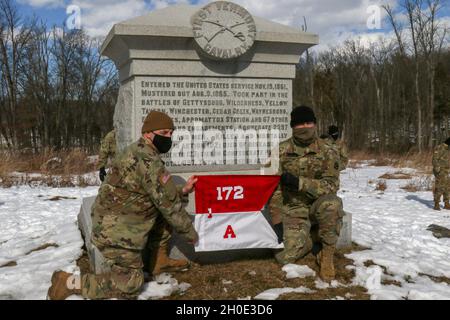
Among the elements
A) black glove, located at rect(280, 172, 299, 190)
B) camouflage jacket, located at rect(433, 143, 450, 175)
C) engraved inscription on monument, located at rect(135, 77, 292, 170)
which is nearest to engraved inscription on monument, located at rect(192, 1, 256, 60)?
engraved inscription on monument, located at rect(135, 77, 292, 170)

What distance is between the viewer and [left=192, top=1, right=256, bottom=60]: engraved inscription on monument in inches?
177

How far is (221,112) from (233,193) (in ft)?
3.93

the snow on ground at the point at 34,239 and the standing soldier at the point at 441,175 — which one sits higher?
the standing soldier at the point at 441,175

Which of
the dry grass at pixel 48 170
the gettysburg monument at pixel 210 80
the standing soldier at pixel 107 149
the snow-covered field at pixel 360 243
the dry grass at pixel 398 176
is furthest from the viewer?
the dry grass at pixel 398 176

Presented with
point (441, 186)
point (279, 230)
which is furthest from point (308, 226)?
point (441, 186)

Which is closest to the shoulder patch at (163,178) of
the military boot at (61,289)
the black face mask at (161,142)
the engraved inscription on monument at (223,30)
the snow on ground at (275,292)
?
the black face mask at (161,142)

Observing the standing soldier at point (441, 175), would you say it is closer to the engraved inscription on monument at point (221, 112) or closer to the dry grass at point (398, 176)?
the engraved inscription on monument at point (221, 112)

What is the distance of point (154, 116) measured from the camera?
343cm

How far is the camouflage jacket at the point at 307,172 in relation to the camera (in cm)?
382

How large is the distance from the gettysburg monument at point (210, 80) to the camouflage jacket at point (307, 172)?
0.87 metres

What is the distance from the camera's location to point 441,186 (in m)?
8.32

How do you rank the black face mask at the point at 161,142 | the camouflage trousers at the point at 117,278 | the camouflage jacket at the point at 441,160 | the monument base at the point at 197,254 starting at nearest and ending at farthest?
the camouflage trousers at the point at 117,278 → the black face mask at the point at 161,142 → the monument base at the point at 197,254 → the camouflage jacket at the point at 441,160

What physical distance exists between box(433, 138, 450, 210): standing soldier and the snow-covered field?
0.36 meters

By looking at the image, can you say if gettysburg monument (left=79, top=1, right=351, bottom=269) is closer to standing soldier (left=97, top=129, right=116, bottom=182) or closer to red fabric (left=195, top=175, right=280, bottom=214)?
red fabric (left=195, top=175, right=280, bottom=214)
